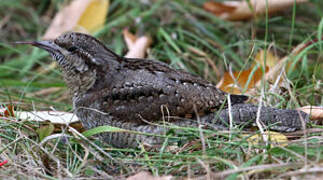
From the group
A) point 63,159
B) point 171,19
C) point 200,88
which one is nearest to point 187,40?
point 171,19

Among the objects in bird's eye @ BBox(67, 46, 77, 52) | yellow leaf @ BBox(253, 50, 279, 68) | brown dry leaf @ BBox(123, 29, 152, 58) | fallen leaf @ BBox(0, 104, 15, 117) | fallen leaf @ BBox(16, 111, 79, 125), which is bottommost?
fallen leaf @ BBox(16, 111, 79, 125)

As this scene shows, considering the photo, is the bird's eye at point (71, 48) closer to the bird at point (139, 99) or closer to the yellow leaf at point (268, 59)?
the bird at point (139, 99)

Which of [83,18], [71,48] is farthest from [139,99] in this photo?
[83,18]

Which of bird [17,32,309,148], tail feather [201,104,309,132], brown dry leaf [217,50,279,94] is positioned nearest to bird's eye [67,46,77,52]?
bird [17,32,309,148]

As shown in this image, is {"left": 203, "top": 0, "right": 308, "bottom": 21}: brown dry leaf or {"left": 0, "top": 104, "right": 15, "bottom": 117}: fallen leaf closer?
{"left": 0, "top": 104, "right": 15, "bottom": 117}: fallen leaf

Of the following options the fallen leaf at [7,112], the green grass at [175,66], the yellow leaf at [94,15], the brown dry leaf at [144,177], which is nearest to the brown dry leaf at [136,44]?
the green grass at [175,66]

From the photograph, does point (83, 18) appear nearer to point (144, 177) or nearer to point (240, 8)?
point (240, 8)

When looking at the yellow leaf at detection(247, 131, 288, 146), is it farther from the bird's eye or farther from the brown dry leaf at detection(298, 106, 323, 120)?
the bird's eye

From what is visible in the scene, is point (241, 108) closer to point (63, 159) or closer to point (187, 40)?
point (63, 159)
